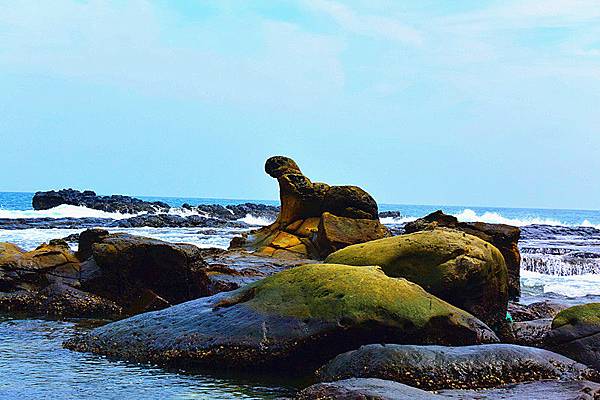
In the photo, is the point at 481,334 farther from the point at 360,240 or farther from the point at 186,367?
the point at 360,240

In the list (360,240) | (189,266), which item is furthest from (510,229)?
(189,266)

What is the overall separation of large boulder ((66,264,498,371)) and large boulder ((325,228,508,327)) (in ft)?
7.84

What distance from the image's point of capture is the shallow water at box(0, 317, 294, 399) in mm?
7762

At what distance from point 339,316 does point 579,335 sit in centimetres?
347

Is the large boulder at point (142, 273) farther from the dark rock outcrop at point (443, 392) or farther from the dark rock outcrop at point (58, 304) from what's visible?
the dark rock outcrop at point (443, 392)

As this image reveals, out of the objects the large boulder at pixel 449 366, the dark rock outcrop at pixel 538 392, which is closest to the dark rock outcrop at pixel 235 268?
the large boulder at pixel 449 366

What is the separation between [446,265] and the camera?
41.5 ft

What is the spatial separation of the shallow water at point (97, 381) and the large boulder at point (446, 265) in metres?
4.86

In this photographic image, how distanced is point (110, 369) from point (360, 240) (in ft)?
43.5

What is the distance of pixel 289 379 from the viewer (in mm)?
8734

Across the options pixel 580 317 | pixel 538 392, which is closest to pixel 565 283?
pixel 580 317

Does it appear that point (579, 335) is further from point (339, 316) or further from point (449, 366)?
point (339, 316)

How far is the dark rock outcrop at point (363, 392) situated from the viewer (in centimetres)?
644

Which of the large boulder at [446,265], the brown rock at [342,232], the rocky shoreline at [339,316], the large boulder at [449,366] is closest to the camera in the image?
the large boulder at [449,366]
